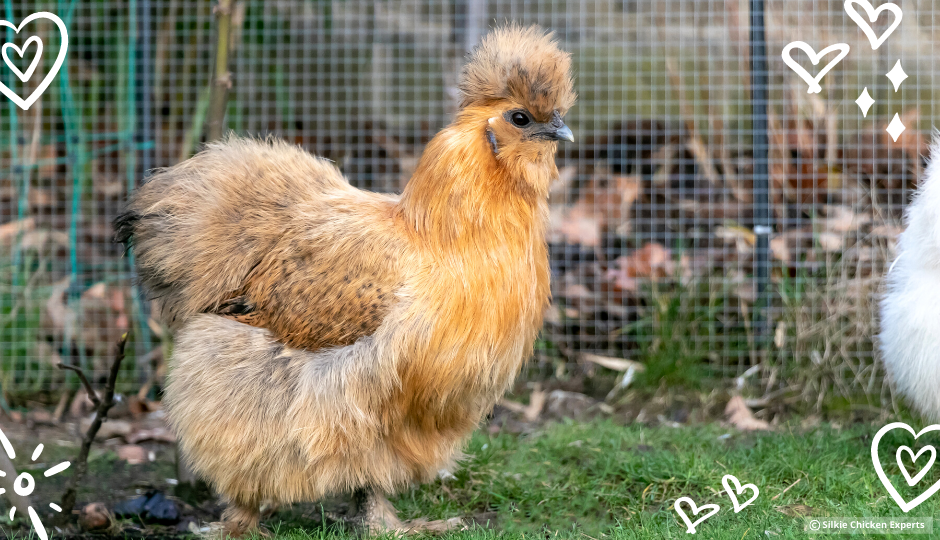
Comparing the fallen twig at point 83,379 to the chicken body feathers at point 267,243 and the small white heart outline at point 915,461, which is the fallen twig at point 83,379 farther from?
the small white heart outline at point 915,461

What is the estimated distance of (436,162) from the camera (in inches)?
155

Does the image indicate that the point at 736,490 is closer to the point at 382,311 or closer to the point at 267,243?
the point at 382,311

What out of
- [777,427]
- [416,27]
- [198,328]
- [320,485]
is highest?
[416,27]

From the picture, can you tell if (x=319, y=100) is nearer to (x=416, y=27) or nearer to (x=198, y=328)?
(x=416, y=27)

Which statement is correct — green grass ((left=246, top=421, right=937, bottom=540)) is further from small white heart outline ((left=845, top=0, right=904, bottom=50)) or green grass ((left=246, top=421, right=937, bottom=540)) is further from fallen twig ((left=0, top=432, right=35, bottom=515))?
small white heart outline ((left=845, top=0, right=904, bottom=50))

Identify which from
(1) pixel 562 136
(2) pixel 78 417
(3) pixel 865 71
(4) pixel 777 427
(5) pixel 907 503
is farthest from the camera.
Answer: (3) pixel 865 71

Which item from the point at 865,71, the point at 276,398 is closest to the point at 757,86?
the point at 865,71

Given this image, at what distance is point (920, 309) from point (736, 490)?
49.9 inches

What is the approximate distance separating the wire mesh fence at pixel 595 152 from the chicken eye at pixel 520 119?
3.06 m

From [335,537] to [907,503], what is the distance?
255 cm

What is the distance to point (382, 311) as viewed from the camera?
3.83 meters

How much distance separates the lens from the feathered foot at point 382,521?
4.25 meters

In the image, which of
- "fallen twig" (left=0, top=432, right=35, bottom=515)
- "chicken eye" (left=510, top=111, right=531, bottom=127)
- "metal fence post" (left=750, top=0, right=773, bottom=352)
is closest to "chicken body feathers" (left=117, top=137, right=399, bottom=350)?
"chicken eye" (left=510, top=111, right=531, bottom=127)

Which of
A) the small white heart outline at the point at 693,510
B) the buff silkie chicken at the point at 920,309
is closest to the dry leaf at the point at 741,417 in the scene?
the buff silkie chicken at the point at 920,309
